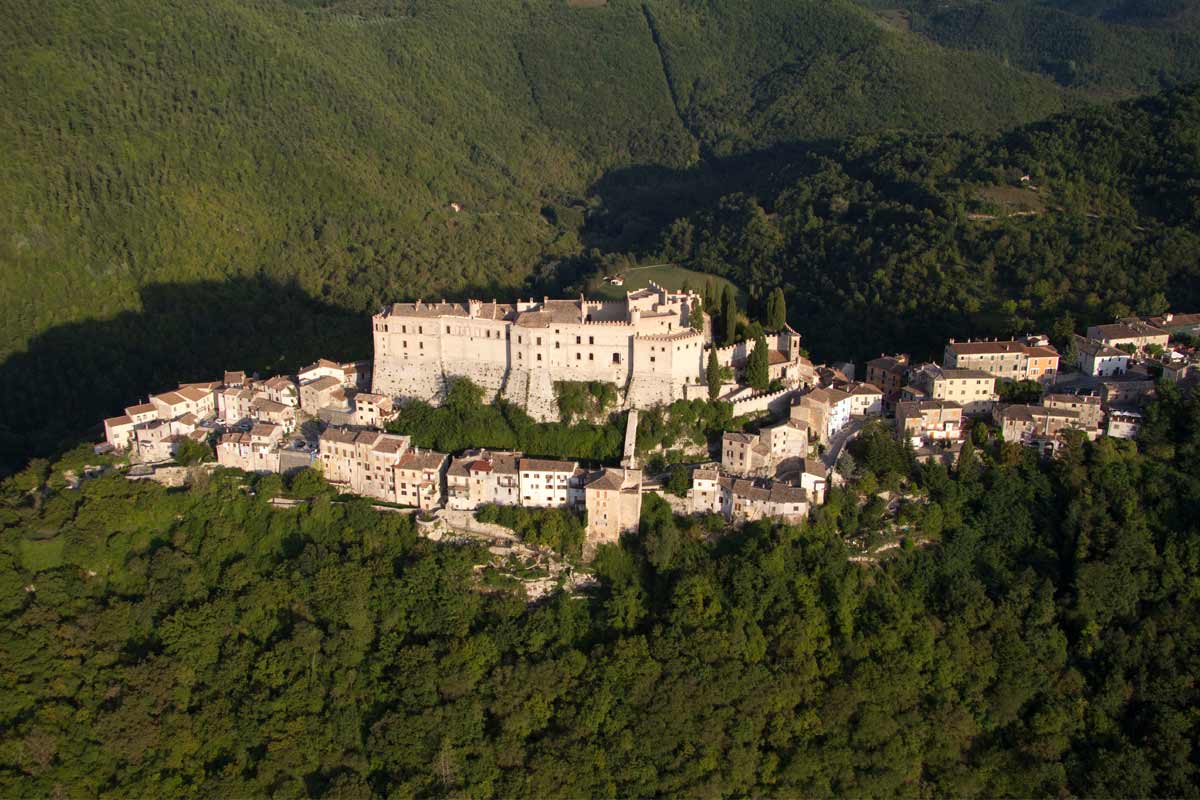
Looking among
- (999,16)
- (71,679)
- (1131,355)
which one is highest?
(999,16)

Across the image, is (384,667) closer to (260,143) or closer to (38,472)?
(38,472)

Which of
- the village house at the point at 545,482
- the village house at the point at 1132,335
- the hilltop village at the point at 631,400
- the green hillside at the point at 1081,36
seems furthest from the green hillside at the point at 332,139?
the village house at the point at 1132,335

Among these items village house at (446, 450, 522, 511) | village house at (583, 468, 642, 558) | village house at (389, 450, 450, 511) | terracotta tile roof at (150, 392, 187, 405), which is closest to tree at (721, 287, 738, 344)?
village house at (583, 468, 642, 558)

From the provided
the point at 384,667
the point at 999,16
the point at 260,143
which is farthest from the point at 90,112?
the point at 999,16

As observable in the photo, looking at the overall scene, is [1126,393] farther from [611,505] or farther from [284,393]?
[284,393]

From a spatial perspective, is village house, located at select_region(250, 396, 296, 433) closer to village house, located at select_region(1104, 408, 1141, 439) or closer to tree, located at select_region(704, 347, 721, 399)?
tree, located at select_region(704, 347, 721, 399)

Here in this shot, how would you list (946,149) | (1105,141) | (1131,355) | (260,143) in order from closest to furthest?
(1131,355), (1105,141), (946,149), (260,143)
